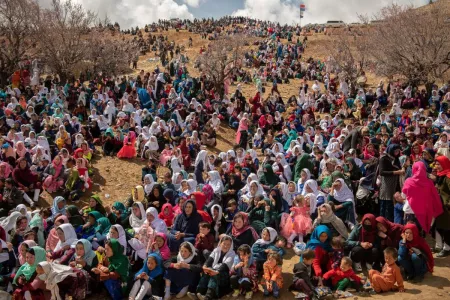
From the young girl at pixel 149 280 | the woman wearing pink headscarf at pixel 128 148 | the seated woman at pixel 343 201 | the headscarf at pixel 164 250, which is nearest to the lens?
the young girl at pixel 149 280

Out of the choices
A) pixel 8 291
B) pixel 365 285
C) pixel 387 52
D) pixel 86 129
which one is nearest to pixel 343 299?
pixel 365 285

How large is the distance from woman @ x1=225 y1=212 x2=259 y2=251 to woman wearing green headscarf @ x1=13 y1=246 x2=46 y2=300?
9.05 ft

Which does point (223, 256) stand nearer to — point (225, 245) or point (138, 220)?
point (225, 245)

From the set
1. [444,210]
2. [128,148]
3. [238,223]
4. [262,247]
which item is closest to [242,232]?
[238,223]

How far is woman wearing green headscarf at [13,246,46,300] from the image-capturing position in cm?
521

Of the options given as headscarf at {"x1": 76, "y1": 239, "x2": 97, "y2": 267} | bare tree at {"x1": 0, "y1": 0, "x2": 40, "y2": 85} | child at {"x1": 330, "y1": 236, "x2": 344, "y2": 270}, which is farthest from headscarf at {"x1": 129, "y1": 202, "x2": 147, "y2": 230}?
bare tree at {"x1": 0, "y1": 0, "x2": 40, "y2": 85}

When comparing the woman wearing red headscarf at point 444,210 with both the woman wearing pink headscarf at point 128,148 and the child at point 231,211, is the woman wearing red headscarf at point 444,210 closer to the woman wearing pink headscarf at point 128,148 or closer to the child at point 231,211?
the child at point 231,211

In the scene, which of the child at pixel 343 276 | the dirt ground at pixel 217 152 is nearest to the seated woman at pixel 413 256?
the dirt ground at pixel 217 152

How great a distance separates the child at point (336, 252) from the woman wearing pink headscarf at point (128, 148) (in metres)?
7.83

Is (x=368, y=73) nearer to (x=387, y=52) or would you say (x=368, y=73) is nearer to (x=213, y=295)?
(x=387, y=52)

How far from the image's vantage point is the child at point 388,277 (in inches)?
202

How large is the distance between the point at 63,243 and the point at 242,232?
8.77 ft

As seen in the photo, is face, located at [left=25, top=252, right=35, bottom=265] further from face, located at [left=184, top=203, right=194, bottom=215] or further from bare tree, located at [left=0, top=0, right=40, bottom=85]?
bare tree, located at [left=0, top=0, right=40, bottom=85]

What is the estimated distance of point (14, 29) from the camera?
1845cm
